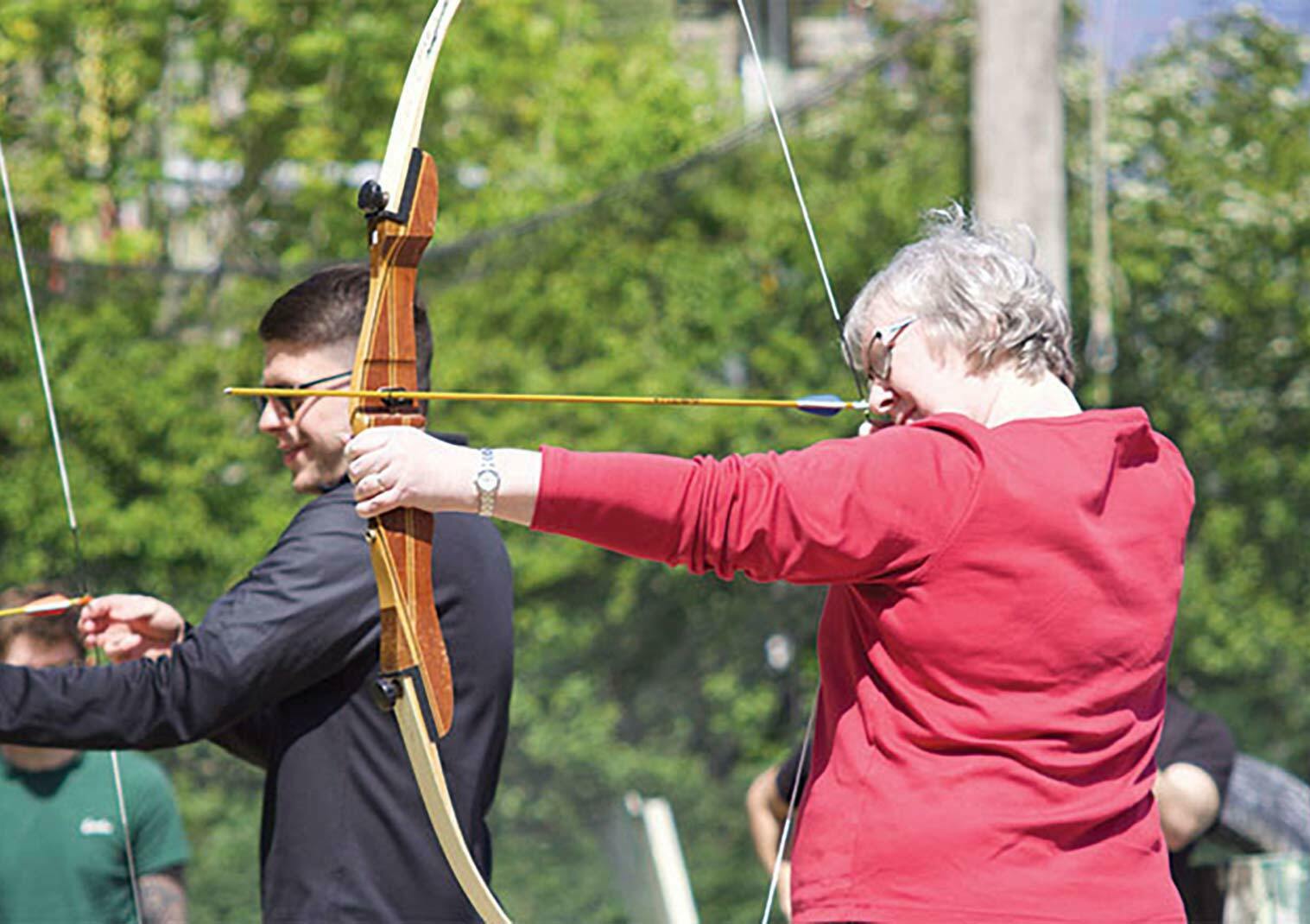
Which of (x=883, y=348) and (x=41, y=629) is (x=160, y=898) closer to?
(x=41, y=629)

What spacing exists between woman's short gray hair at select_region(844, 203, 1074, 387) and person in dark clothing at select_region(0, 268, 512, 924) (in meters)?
0.53

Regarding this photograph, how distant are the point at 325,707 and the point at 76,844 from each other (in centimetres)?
119

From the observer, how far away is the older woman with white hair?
5.13 ft

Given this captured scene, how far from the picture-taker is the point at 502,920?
6.29 feet

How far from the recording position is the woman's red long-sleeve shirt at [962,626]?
5.14 ft

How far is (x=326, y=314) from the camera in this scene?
208 centimetres

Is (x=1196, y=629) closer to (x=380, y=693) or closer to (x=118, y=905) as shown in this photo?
(x=118, y=905)

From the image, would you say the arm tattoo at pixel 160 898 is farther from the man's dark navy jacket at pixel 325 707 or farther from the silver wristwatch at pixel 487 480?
the silver wristwatch at pixel 487 480

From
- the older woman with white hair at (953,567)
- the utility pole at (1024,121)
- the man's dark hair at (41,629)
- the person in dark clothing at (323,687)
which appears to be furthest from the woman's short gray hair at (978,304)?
the utility pole at (1024,121)

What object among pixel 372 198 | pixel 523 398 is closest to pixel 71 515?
pixel 372 198

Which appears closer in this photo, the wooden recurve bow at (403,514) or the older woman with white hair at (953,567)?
the older woman with white hair at (953,567)

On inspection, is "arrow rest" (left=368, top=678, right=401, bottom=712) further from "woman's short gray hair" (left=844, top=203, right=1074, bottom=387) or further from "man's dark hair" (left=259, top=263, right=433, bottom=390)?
"woman's short gray hair" (left=844, top=203, right=1074, bottom=387)

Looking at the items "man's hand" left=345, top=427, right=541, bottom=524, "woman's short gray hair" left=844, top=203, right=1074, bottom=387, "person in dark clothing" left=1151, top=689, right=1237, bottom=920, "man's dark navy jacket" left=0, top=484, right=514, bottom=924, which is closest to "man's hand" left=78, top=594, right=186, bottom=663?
"man's dark navy jacket" left=0, top=484, right=514, bottom=924

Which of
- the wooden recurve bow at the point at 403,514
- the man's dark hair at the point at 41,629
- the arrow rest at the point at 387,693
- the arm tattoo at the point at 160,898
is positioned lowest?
the arm tattoo at the point at 160,898
